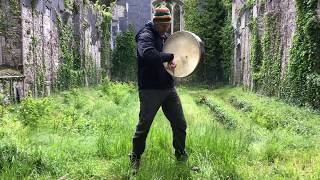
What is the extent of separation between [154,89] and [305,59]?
9.39 meters

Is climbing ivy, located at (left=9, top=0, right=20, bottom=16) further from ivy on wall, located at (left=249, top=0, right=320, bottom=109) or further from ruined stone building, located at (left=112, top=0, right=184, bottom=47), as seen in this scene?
ruined stone building, located at (left=112, top=0, right=184, bottom=47)

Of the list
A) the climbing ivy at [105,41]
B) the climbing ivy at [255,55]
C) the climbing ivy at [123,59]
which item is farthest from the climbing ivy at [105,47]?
the climbing ivy at [255,55]

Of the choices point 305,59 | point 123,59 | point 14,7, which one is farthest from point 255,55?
point 123,59

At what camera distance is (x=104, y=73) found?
100 ft

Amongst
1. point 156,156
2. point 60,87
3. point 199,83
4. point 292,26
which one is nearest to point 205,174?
point 156,156

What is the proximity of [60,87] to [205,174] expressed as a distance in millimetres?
14306

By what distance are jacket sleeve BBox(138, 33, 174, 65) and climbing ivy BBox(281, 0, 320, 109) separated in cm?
841

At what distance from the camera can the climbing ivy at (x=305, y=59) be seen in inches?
520

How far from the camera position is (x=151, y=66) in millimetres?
5625

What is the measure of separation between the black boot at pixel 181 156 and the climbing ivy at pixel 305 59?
25.8 feet

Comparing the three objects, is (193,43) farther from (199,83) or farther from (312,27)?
(199,83)

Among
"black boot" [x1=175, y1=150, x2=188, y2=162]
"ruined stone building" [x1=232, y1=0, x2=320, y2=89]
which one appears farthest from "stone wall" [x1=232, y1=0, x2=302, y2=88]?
"black boot" [x1=175, y1=150, x2=188, y2=162]

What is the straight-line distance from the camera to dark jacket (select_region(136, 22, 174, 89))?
17.9 feet

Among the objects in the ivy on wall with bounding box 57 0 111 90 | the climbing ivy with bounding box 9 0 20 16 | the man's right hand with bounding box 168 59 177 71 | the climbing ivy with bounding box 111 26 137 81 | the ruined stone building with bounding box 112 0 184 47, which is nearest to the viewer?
the man's right hand with bounding box 168 59 177 71
